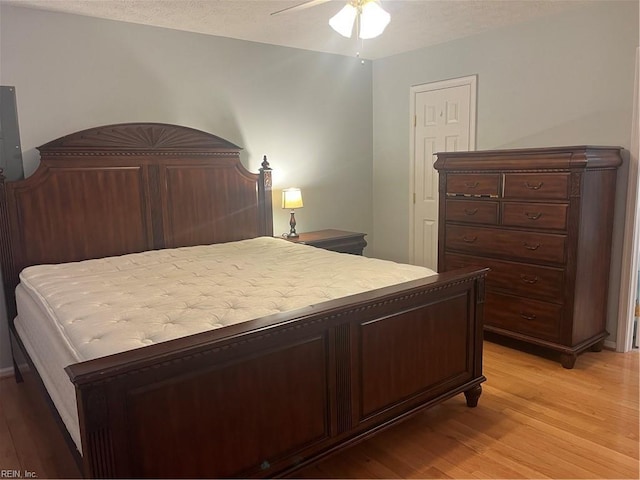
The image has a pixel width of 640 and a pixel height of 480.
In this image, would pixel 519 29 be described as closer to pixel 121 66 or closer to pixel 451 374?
pixel 451 374

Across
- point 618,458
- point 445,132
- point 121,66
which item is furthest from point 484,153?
point 121,66

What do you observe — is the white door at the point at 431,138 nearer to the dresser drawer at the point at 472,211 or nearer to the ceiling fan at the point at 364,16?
the dresser drawer at the point at 472,211

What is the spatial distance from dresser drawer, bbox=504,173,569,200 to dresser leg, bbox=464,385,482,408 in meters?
1.33

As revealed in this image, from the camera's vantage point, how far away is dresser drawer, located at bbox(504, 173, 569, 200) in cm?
305

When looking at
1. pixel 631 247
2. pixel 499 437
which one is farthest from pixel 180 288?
pixel 631 247

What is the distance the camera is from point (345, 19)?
246 centimetres

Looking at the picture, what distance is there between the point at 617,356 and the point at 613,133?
1.54 metres

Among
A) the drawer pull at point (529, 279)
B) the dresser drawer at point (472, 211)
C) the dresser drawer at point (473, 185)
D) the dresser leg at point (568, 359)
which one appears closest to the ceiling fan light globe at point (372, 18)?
the dresser drawer at point (473, 185)

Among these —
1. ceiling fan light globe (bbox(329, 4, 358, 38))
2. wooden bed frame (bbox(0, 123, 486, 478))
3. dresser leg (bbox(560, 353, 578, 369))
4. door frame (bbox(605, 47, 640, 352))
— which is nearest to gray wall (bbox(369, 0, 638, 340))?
door frame (bbox(605, 47, 640, 352))

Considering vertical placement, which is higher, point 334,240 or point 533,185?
point 533,185

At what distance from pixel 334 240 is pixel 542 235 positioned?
5.64 feet

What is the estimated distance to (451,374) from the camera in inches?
98.6

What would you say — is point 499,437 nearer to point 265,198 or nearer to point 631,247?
point 631,247

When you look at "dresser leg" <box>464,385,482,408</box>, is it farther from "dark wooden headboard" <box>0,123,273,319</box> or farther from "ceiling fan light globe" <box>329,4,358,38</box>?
"dark wooden headboard" <box>0,123,273,319</box>
